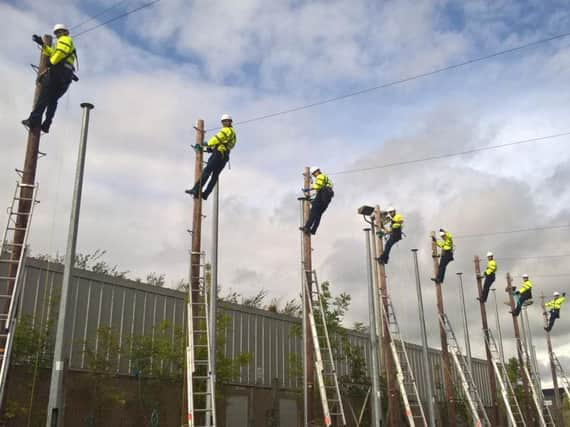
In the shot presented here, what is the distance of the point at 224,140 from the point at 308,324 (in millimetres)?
5973

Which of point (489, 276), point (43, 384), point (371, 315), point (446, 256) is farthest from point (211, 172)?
point (489, 276)

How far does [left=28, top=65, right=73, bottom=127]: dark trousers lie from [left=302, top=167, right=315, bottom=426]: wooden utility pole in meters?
8.72

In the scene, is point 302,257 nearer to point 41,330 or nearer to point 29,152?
point 41,330

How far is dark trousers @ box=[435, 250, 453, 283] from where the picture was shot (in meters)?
26.9

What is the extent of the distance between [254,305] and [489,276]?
11865 millimetres

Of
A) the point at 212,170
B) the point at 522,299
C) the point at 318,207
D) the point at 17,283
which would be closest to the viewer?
the point at 17,283

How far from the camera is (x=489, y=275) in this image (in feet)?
101

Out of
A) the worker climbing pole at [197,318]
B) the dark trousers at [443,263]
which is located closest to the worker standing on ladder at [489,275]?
the dark trousers at [443,263]

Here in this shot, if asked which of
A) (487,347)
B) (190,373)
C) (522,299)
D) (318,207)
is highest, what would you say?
(522,299)

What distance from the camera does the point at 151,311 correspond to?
2192cm

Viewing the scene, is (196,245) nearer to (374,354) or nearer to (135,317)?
(374,354)

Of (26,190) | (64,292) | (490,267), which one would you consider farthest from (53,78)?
(490,267)

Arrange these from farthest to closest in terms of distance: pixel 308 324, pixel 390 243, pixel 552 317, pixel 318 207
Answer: pixel 552 317, pixel 390 243, pixel 318 207, pixel 308 324

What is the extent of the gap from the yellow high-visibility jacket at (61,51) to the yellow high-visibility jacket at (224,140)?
12.8ft
